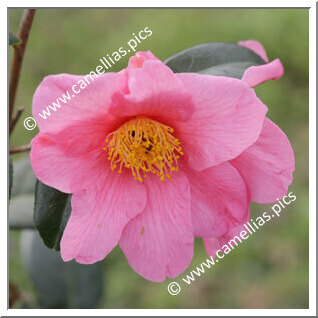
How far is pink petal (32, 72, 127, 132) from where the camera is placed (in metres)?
0.78

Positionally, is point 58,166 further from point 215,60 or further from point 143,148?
point 215,60

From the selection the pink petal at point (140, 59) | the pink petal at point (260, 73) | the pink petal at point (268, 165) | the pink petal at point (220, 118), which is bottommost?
the pink petal at point (268, 165)

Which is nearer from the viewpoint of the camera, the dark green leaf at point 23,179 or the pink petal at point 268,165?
the pink petal at point 268,165

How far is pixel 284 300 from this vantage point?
2.45m

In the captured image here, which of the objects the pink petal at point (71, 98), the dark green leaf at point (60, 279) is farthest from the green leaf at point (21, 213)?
the pink petal at point (71, 98)

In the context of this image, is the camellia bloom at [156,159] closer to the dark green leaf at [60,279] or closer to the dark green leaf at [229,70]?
the dark green leaf at [229,70]

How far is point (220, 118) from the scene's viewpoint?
853mm

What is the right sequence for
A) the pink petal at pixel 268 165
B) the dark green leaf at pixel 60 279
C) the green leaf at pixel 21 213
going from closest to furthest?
the pink petal at pixel 268 165, the green leaf at pixel 21 213, the dark green leaf at pixel 60 279

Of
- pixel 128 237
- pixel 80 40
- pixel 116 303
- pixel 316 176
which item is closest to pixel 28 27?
pixel 128 237

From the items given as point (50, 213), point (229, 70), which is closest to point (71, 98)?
point (50, 213)

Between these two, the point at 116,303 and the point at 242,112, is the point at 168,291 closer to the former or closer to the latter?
the point at 116,303

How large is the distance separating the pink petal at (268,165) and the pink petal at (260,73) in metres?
0.07

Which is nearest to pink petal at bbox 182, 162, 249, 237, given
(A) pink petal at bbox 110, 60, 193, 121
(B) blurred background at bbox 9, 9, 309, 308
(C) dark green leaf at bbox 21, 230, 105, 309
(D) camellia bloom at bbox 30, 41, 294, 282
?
(D) camellia bloom at bbox 30, 41, 294, 282

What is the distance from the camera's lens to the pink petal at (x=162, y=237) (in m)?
0.92
